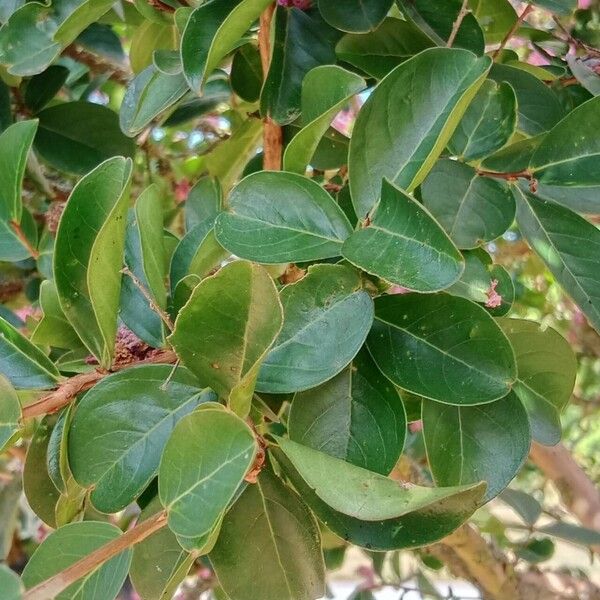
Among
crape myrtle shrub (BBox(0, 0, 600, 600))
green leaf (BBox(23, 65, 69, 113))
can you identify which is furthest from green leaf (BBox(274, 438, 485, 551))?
green leaf (BBox(23, 65, 69, 113))

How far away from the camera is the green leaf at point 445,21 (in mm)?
465

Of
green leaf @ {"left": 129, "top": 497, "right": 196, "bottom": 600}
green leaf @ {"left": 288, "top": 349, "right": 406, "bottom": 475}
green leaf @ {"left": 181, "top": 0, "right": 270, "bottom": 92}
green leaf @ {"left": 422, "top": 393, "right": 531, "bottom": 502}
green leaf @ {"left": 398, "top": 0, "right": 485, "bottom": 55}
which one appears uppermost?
green leaf @ {"left": 181, "top": 0, "right": 270, "bottom": 92}

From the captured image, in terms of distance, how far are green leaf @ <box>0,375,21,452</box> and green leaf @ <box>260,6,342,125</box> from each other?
0.77ft

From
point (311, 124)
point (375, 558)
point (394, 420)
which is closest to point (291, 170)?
point (311, 124)

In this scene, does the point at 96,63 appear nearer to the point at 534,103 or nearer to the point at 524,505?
the point at 534,103

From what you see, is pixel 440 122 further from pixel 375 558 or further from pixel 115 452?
pixel 375 558

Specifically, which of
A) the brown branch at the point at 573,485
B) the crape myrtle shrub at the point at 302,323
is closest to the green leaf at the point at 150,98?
the crape myrtle shrub at the point at 302,323

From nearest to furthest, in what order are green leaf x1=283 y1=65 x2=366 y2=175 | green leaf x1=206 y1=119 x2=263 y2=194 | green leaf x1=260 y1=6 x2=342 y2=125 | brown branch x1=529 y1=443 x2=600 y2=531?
1. green leaf x1=283 y1=65 x2=366 y2=175
2. green leaf x1=260 y1=6 x2=342 y2=125
3. green leaf x1=206 y1=119 x2=263 y2=194
4. brown branch x1=529 y1=443 x2=600 y2=531

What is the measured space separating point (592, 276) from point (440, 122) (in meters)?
0.12

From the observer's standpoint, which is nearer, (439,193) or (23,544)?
(439,193)

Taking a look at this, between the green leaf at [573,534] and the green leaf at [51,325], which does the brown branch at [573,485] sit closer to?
the green leaf at [573,534]

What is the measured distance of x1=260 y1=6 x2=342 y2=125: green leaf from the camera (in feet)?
1.52

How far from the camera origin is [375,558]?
0.81 meters

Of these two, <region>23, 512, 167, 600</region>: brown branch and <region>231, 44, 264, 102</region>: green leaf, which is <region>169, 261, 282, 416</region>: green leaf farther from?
<region>231, 44, 264, 102</region>: green leaf
